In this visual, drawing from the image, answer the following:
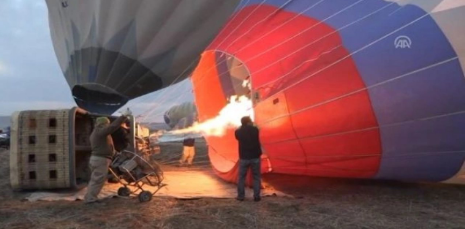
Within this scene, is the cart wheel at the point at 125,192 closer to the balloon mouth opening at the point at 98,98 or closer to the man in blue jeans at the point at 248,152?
the balloon mouth opening at the point at 98,98

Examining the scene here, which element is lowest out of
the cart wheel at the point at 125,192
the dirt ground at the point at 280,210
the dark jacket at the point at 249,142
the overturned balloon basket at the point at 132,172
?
the dirt ground at the point at 280,210

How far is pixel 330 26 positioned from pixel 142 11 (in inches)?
75.5

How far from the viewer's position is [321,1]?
17.1 feet

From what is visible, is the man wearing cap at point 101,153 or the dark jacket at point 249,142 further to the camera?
the dark jacket at point 249,142

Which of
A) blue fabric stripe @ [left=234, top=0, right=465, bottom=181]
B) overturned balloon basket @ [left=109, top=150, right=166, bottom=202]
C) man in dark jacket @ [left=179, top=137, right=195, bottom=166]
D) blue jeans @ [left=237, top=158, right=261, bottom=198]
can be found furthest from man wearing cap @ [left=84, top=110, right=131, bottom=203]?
man in dark jacket @ [left=179, top=137, right=195, bottom=166]

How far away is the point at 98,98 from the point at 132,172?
961 millimetres

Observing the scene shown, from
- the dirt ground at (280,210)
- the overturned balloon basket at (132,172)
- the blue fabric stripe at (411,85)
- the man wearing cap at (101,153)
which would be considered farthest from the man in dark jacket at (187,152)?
the blue fabric stripe at (411,85)

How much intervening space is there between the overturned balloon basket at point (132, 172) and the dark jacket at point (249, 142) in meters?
0.96

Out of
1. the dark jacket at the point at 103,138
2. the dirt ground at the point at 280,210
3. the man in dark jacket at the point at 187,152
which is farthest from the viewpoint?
the man in dark jacket at the point at 187,152

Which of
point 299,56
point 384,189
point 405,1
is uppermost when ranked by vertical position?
point 405,1

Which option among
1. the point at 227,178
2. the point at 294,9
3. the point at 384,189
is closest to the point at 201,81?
the point at 227,178

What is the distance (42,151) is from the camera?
5262 millimetres

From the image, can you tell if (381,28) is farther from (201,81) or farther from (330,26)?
(201,81)

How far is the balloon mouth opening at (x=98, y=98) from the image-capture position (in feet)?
16.9
